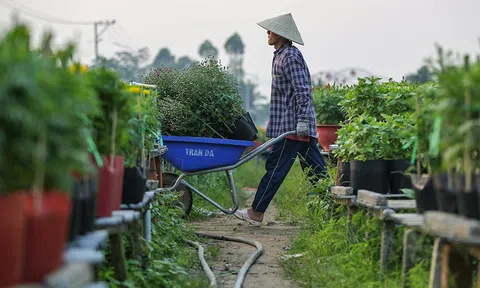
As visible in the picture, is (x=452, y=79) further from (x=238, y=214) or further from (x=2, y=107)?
(x=238, y=214)

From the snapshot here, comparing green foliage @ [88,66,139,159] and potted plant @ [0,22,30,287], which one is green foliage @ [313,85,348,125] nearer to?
green foliage @ [88,66,139,159]

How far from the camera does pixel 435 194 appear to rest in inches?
177

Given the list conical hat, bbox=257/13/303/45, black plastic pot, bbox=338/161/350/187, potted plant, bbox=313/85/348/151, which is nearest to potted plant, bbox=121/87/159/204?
black plastic pot, bbox=338/161/350/187

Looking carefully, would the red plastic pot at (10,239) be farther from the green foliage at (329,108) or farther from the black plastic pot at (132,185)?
the green foliage at (329,108)

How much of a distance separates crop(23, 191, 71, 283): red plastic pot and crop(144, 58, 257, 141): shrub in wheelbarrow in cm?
551

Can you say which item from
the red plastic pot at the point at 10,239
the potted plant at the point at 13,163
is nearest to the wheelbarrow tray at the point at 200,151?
the potted plant at the point at 13,163

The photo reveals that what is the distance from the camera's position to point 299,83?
28.7 ft

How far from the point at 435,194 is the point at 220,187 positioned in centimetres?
878

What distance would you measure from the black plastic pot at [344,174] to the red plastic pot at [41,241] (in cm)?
449

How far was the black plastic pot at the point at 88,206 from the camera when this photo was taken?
3.79 metres

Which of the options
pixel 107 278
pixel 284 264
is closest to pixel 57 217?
pixel 107 278

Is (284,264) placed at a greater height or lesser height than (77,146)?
lesser

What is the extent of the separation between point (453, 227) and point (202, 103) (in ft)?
17.4

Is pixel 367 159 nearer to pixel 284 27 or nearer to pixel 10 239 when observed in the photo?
pixel 284 27
